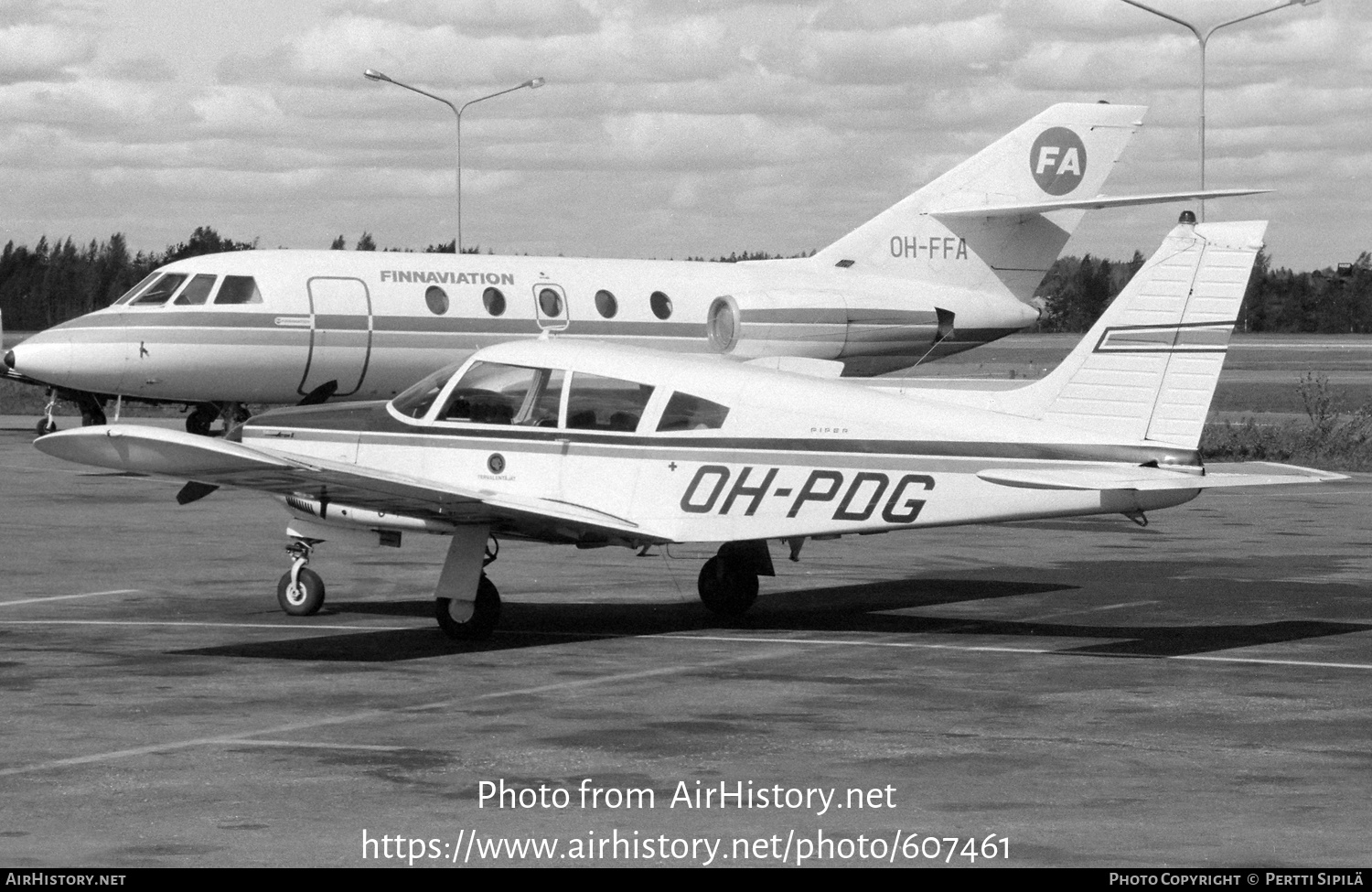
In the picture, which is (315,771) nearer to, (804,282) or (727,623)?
(727,623)

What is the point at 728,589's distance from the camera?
15.6 meters

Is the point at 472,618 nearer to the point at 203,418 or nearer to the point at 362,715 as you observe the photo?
the point at 362,715

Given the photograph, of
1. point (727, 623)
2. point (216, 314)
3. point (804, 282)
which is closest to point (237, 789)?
point (727, 623)

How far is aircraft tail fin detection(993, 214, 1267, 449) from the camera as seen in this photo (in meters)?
13.8

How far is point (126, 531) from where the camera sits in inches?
862

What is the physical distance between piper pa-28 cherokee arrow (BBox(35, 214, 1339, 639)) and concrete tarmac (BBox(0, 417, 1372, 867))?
922 mm

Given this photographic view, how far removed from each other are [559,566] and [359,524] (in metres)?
4.76

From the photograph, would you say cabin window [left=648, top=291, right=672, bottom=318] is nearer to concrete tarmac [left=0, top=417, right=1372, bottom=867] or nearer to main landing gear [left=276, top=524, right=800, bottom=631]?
concrete tarmac [left=0, top=417, right=1372, bottom=867]

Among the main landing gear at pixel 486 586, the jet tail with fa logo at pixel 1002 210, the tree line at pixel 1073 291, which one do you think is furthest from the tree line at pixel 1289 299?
the main landing gear at pixel 486 586

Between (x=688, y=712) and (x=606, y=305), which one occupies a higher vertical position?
(x=606, y=305)

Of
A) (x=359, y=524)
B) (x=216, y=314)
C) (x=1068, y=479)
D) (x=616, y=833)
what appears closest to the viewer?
(x=616, y=833)

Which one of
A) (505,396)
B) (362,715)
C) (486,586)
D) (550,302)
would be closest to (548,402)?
(505,396)

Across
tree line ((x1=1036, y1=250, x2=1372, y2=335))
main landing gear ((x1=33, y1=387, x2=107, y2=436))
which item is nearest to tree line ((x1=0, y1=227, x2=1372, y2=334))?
tree line ((x1=1036, y1=250, x2=1372, y2=335))

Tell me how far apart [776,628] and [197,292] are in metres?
15.9
